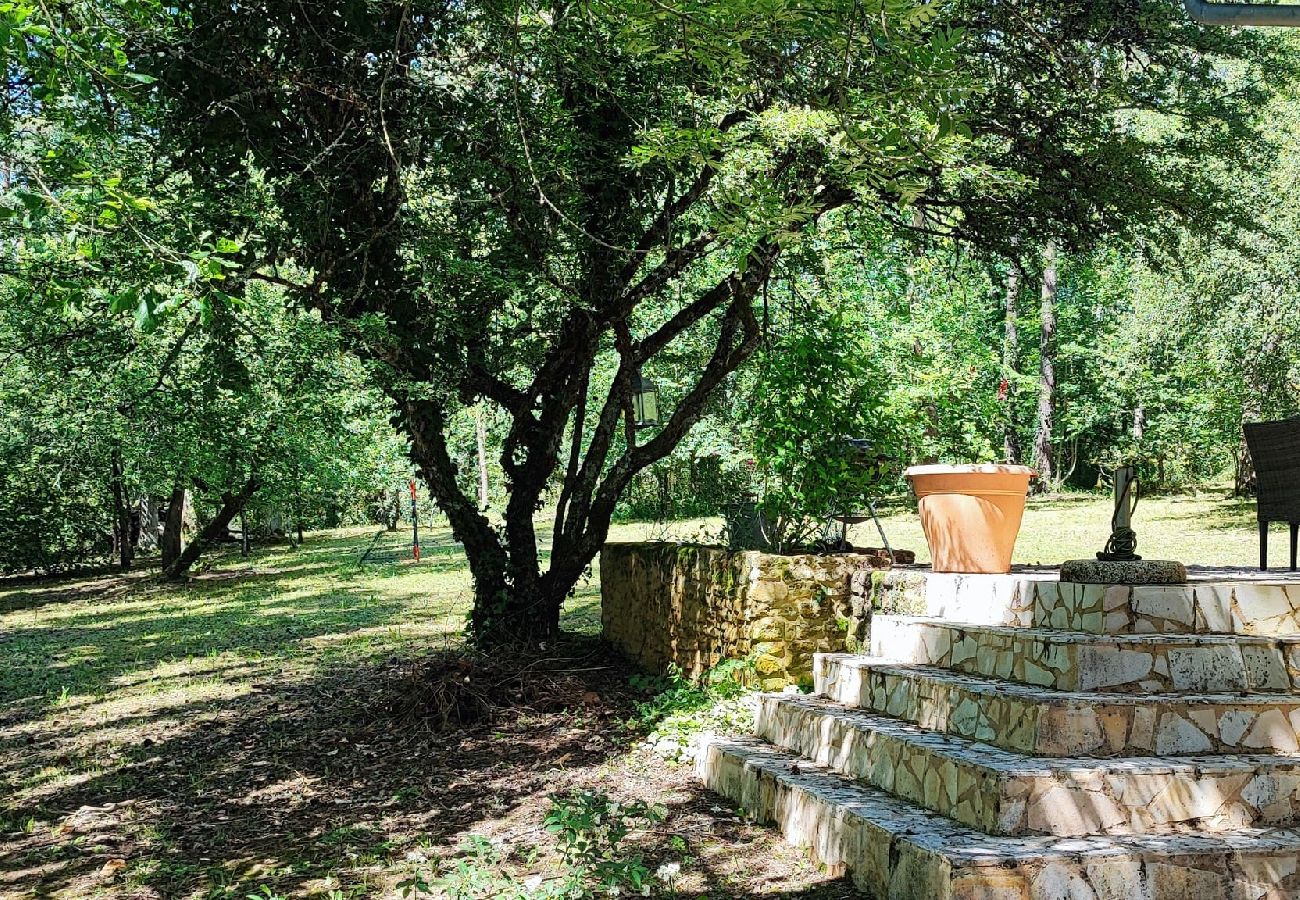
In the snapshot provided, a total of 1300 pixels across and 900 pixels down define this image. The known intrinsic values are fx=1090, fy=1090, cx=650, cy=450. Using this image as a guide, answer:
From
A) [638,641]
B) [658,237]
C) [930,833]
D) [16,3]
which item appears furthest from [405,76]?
[930,833]

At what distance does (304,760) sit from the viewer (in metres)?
6.67

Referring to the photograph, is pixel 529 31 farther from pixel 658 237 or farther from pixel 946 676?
pixel 946 676

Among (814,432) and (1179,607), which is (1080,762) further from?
(814,432)

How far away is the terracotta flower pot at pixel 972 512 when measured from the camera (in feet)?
19.0

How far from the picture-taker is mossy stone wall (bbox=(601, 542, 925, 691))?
6.36m

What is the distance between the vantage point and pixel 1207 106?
23.4 feet

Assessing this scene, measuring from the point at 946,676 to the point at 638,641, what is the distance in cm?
370

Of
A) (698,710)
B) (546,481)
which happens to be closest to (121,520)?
(546,481)

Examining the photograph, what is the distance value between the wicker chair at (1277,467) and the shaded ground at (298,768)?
3454 mm

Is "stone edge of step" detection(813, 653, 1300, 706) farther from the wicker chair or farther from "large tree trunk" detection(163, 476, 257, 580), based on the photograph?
"large tree trunk" detection(163, 476, 257, 580)

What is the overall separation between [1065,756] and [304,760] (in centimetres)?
456

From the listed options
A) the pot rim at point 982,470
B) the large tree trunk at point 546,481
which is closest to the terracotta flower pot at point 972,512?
the pot rim at point 982,470

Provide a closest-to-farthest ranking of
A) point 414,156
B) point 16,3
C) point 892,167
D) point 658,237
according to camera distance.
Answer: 1. point 16,3
2. point 892,167
3. point 414,156
4. point 658,237

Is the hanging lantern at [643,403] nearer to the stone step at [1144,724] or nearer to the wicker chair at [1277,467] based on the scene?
the wicker chair at [1277,467]
